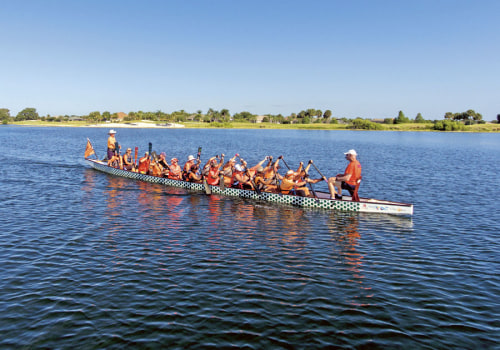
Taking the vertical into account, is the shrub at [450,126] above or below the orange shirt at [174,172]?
above

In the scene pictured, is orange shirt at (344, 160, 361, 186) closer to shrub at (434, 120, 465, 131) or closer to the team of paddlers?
the team of paddlers

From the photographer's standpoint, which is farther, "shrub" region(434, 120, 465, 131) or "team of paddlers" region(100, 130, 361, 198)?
Answer: "shrub" region(434, 120, 465, 131)

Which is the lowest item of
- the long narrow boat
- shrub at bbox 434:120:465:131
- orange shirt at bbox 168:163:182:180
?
the long narrow boat

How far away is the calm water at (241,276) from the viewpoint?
802cm

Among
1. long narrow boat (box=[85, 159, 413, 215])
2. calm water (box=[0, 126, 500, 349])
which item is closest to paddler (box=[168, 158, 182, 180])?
long narrow boat (box=[85, 159, 413, 215])

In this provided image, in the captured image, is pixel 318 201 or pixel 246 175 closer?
pixel 318 201

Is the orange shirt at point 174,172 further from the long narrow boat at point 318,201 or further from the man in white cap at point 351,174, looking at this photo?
the man in white cap at point 351,174

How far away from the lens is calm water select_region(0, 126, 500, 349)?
8023 millimetres

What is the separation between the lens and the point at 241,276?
35.6 feet

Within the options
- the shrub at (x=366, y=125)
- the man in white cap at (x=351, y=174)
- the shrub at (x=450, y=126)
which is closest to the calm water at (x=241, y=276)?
the man in white cap at (x=351, y=174)

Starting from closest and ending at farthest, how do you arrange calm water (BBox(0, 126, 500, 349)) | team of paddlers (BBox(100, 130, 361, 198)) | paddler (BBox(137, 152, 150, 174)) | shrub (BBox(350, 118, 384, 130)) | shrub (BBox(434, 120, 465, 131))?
calm water (BBox(0, 126, 500, 349))
team of paddlers (BBox(100, 130, 361, 198))
paddler (BBox(137, 152, 150, 174))
shrub (BBox(434, 120, 465, 131))
shrub (BBox(350, 118, 384, 130))

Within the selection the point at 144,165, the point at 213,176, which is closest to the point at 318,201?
the point at 213,176

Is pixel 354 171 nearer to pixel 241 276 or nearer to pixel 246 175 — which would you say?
pixel 246 175

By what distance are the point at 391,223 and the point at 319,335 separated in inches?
414
